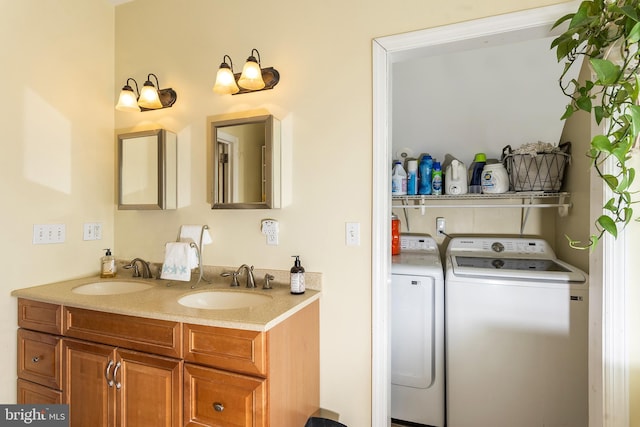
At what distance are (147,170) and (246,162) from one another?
2.22 feet

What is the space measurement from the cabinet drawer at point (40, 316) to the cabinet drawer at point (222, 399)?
0.77 meters

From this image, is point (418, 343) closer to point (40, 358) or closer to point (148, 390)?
point (148, 390)

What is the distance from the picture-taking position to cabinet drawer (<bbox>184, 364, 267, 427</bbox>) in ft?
4.02

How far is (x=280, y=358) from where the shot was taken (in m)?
1.31

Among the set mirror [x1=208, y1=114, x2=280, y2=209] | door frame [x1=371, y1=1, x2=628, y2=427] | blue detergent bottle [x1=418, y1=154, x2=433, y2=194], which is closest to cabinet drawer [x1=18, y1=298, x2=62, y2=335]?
mirror [x1=208, y1=114, x2=280, y2=209]

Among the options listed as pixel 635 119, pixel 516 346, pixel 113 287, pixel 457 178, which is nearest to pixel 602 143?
pixel 635 119

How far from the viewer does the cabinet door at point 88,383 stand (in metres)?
1.47

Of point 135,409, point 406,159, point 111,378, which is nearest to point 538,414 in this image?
point 406,159

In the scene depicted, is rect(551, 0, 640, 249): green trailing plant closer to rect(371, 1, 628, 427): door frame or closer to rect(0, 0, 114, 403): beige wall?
rect(371, 1, 628, 427): door frame

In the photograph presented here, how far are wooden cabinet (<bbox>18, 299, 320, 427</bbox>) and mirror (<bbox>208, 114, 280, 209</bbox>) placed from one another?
0.64 m

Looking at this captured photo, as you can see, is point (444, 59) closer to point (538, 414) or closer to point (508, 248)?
point (508, 248)

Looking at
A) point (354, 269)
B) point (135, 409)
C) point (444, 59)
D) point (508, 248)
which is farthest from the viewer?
point (508, 248)

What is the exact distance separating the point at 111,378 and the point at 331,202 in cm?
127

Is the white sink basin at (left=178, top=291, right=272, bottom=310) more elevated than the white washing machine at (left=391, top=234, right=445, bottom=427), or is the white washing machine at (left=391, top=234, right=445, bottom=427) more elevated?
the white sink basin at (left=178, top=291, right=272, bottom=310)
